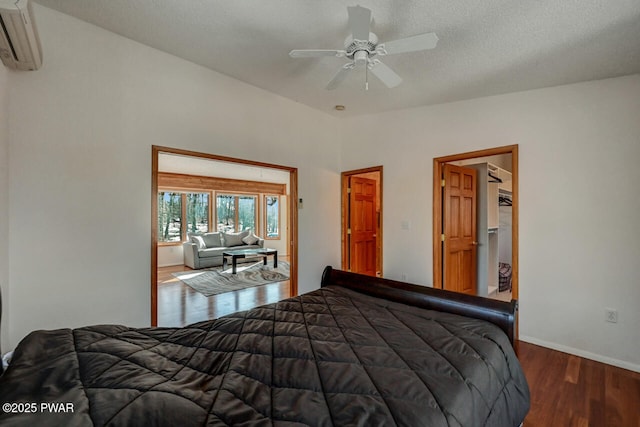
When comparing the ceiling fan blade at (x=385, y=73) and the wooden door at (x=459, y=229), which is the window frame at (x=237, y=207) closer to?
the wooden door at (x=459, y=229)

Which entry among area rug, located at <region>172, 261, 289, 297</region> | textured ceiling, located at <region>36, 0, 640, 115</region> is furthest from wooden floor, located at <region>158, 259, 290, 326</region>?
textured ceiling, located at <region>36, 0, 640, 115</region>

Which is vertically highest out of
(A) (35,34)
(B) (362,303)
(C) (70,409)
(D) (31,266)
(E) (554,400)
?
(A) (35,34)

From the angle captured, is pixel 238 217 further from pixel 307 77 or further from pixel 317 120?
pixel 307 77

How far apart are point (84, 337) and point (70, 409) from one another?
1.97ft

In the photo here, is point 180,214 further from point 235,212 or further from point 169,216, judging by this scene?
point 235,212

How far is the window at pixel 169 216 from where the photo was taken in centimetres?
726

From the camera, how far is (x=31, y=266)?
6.81 feet

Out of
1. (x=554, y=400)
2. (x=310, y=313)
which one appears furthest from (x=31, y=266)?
(x=554, y=400)

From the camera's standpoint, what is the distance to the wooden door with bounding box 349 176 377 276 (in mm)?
4762

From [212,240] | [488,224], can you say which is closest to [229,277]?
[212,240]

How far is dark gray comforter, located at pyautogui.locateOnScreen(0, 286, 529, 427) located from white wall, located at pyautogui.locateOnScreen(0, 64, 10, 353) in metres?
1.20

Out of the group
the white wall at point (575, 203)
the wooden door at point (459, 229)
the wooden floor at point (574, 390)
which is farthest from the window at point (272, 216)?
the white wall at point (575, 203)

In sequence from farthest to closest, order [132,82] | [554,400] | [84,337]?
[132,82] → [554,400] → [84,337]

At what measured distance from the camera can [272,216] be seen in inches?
371
